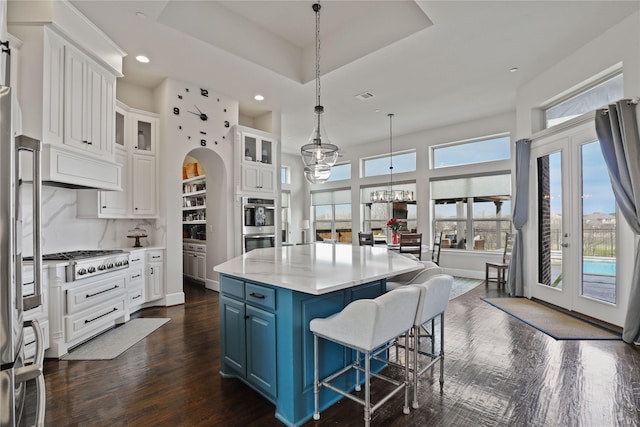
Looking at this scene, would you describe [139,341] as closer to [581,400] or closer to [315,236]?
[581,400]

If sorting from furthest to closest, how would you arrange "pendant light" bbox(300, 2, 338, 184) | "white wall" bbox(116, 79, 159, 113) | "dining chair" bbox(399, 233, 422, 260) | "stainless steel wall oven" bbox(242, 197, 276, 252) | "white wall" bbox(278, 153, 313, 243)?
"white wall" bbox(278, 153, 313, 243) < "dining chair" bbox(399, 233, 422, 260) < "stainless steel wall oven" bbox(242, 197, 276, 252) < "white wall" bbox(116, 79, 159, 113) < "pendant light" bbox(300, 2, 338, 184)

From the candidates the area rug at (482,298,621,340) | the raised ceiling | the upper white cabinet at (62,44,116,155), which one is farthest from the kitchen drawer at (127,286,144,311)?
the area rug at (482,298,621,340)

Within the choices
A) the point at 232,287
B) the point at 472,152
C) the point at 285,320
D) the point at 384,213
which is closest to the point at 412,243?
the point at 472,152

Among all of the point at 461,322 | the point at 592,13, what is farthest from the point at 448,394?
the point at 592,13

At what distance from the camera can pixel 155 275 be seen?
14.4 feet

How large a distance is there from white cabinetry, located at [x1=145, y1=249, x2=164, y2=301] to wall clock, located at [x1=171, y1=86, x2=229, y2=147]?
1800 mm

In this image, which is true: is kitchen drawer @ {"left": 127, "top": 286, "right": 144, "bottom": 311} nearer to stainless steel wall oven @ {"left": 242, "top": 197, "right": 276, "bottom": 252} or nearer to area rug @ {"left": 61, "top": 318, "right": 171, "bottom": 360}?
area rug @ {"left": 61, "top": 318, "right": 171, "bottom": 360}

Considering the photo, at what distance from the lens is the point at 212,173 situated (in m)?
5.46

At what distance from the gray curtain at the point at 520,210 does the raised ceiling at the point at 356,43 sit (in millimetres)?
1113

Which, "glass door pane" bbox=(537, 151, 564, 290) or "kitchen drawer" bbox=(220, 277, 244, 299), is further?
"glass door pane" bbox=(537, 151, 564, 290)

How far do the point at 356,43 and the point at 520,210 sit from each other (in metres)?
3.61

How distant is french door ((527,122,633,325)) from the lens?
3.62 meters

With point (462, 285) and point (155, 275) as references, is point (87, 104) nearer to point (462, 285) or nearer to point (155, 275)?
point (155, 275)

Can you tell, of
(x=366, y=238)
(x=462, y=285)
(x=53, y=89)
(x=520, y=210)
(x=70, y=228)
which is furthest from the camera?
(x=366, y=238)
